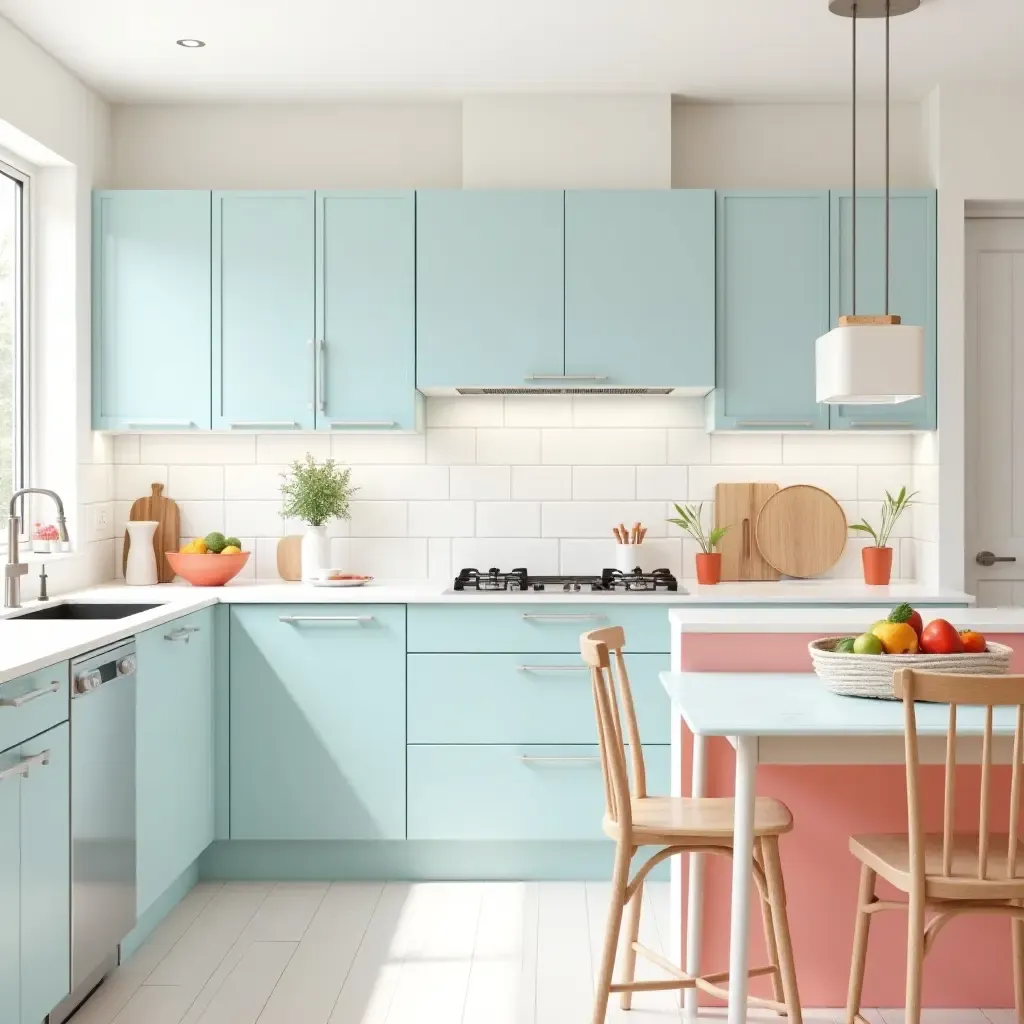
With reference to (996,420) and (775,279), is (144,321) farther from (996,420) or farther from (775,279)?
(996,420)

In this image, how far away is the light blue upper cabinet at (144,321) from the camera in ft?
14.1

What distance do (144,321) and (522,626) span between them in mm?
1774

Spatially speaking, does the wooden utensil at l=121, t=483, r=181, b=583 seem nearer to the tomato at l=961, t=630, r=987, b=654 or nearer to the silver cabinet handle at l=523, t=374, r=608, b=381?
the silver cabinet handle at l=523, t=374, r=608, b=381

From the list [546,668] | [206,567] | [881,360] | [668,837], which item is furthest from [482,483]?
[668,837]

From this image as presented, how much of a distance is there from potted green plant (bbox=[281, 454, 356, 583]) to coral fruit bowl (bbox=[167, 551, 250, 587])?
0.25 m

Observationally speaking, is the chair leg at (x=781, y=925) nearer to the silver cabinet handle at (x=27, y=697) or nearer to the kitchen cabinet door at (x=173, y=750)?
the silver cabinet handle at (x=27, y=697)

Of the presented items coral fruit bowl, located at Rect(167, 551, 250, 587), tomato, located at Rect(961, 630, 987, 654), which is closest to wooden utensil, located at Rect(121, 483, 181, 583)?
coral fruit bowl, located at Rect(167, 551, 250, 587)

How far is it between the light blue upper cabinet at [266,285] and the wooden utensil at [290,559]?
51cm

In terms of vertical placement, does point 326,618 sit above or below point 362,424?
below

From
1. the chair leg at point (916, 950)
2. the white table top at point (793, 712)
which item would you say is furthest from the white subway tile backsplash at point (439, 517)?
the chair leg at point (916, 950)

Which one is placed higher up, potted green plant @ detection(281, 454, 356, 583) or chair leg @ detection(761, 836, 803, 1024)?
potted green plant @ detection(281, 454, 356, 583)

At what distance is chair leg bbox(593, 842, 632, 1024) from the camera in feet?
8.21

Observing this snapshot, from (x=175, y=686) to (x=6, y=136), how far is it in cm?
187

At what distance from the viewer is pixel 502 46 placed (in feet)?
12.9
